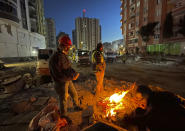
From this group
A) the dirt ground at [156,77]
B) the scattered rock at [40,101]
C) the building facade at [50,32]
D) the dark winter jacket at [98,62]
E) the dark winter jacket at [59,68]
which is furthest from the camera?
the building facade at [50,32]

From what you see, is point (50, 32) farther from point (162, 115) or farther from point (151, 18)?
point (162, 115)

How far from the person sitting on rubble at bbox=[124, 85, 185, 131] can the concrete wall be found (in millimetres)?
28264

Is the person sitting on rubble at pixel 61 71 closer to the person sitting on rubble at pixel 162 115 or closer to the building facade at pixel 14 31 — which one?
the person sitting on rubble at pixel 162 115

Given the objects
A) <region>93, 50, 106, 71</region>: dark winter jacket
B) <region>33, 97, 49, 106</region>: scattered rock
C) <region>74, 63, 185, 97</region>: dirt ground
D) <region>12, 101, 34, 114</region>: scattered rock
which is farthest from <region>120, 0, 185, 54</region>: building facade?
<region>12, 101, 34, 114</region>: scattered rock

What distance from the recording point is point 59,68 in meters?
2.28

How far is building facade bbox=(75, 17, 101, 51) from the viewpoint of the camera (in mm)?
89625

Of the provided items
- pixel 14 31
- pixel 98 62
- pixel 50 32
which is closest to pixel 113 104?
pixel 98 62

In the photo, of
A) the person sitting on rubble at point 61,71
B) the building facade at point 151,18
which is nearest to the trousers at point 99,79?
the person sitting on rubble at point 61,71

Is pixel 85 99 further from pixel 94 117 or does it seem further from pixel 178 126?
pixel 178 126

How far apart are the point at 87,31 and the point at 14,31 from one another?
253 ft

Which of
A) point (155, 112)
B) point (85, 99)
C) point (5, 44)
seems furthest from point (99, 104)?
point (5, 44)

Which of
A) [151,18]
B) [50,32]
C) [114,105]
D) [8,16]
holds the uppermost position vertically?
[50,32]

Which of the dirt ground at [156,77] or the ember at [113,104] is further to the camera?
the dirt ground at [156,77]

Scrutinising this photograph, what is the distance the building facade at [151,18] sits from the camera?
24641 mm
